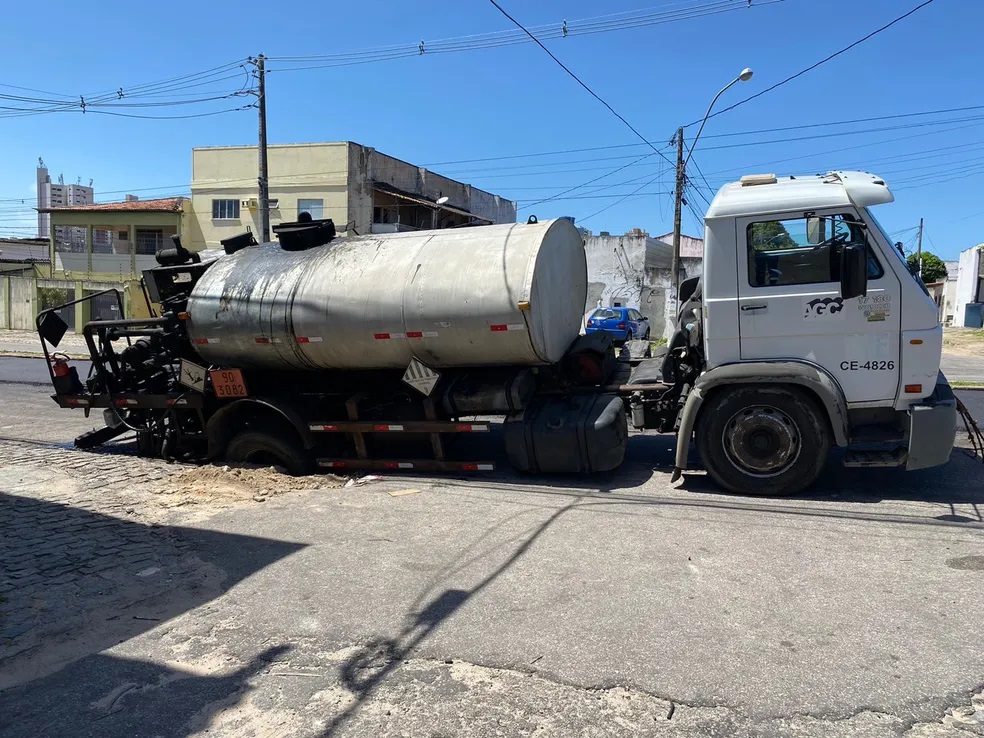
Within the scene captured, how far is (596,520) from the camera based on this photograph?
19.9 feet

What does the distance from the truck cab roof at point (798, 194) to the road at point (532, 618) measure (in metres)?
2.62

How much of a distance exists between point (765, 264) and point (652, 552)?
9.52 ft

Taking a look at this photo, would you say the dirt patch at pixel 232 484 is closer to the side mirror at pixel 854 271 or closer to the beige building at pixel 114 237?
the side mirror at pixel 854 271

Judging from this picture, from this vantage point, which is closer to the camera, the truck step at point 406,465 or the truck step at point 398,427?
the truck step at point 398,427

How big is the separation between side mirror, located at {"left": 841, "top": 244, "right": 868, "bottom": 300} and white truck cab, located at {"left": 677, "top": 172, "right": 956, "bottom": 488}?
0.01 m

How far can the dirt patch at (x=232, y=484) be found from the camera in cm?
727

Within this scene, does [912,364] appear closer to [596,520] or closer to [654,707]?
[596,520]

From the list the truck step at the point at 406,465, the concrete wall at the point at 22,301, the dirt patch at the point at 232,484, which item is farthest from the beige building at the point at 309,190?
the truck step at the point at 406,465

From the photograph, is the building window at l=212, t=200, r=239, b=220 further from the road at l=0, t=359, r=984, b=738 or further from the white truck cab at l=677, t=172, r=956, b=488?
the white truck cab at l=677, t=172, r=956, b=488

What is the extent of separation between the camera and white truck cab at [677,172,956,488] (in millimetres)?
6215

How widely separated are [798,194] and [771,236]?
1.42 ft

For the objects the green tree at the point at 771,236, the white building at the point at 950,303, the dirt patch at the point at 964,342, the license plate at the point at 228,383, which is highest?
the white building at the point at 950,303

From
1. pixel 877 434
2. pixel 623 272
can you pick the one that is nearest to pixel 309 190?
pixel 623 272

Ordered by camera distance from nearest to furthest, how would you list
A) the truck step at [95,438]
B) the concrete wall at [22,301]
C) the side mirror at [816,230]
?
the side mirror at [816,230] < the truck step at [95,438] < the concrete wall at [22,301]
